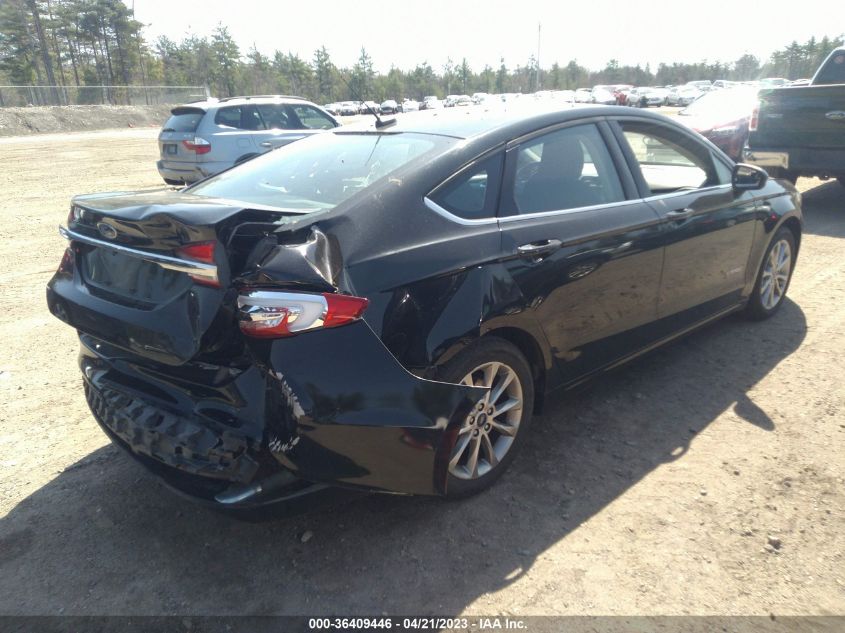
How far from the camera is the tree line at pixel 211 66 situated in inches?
2515

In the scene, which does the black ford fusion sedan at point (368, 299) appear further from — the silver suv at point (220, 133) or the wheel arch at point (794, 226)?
the silver suv at point (220, 133)

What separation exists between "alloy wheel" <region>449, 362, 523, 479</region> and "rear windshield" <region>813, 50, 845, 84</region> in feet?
36.1

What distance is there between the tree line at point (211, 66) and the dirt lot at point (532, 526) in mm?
57725

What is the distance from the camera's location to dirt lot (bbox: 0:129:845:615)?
238cm

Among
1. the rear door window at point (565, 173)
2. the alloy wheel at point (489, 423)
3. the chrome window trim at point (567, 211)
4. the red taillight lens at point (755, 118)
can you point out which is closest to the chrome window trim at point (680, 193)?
the chrome window trim at point (567, 211)

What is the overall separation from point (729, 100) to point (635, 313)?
1068cm

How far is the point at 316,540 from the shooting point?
106 inches

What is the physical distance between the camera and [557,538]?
2.68m

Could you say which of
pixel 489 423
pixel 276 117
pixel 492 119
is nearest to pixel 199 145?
pixel 276 117

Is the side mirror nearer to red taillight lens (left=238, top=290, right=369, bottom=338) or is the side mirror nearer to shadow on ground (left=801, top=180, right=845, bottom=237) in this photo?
red taillight lens (left=238, top=290, right=369, bottom=338)

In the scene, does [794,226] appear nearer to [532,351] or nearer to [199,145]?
[532,351]

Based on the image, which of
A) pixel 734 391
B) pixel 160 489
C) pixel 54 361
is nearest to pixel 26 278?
pixel 54 361

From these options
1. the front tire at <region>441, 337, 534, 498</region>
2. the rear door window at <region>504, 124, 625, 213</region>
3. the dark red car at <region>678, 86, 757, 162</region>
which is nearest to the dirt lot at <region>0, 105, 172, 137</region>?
the dark red car at <region>678, 86, 757, 162</region>

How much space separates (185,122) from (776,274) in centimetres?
983
